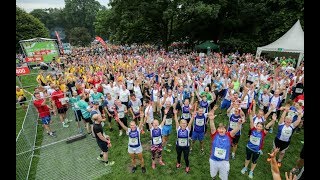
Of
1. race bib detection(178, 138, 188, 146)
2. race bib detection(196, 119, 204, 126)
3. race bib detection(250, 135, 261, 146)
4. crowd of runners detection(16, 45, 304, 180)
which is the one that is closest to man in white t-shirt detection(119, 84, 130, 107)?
crowd of runners detection(16, 45, 304, 180)

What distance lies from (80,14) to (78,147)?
283 feet

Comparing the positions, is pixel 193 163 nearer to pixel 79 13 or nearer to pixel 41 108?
pixel 41 108

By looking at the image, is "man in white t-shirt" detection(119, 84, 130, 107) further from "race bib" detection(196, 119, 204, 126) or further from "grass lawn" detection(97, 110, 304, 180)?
"race bib" detection(196, 119, 204, 126)

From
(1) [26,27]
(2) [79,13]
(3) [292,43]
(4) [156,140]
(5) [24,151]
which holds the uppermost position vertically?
(2) [79,13]

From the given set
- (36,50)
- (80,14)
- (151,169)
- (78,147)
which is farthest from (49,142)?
(80,14)

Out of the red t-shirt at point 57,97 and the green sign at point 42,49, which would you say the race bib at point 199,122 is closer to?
the red t-shirt at point 57,97

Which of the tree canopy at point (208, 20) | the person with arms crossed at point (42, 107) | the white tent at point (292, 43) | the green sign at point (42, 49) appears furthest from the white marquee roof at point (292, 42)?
the green sign at point (42, 49)

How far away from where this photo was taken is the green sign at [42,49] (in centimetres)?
2395

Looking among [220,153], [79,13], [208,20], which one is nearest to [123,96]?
[220,153]

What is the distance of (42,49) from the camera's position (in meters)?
24.6

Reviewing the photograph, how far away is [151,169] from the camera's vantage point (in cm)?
640

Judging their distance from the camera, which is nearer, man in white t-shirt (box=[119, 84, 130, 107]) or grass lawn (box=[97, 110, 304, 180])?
grass lawn (box=[97, 110, 304, 180])

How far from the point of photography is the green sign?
2395 centimetres
